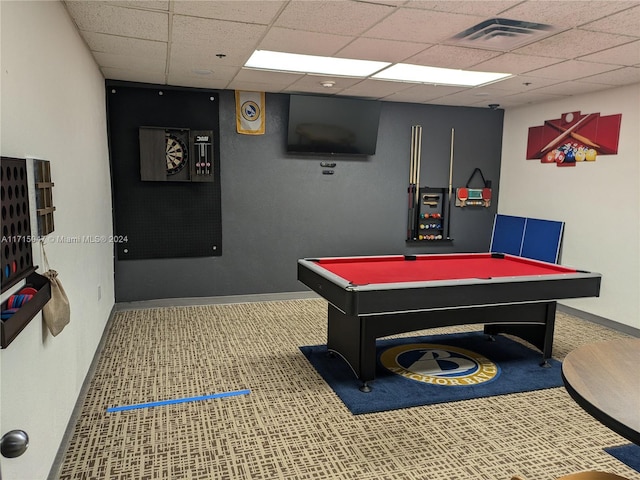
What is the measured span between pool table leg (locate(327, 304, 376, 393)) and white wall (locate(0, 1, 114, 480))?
180 cm

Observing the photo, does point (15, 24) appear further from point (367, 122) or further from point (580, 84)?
point (580, 84)

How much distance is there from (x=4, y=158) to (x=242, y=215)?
3951 millimetres

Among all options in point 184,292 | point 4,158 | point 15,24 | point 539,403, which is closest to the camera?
point 4,158

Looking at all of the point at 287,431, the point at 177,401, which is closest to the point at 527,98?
the point at 287,431

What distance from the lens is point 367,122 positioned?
568cm

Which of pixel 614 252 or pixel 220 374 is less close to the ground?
pixel 614 252

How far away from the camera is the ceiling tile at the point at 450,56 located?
140 inches

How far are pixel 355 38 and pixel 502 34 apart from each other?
104 cm

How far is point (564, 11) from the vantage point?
2707 millimetres

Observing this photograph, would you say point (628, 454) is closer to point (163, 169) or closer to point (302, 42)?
point (302, 42)

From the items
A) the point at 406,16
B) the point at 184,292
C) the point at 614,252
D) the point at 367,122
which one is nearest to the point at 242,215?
the point at 184,292

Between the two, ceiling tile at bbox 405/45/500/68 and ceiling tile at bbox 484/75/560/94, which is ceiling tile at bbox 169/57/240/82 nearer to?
ceiling tile at bbox 405/45/500/68

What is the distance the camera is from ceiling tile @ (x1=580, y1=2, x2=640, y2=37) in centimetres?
273

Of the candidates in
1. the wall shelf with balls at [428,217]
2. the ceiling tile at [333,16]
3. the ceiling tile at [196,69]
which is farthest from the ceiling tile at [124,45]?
the wall shelf with balls at [428,217]
